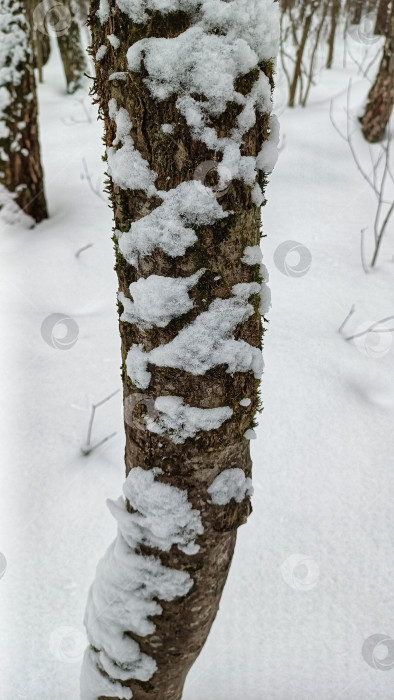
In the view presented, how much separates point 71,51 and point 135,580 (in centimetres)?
785

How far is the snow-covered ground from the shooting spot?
1594 mm

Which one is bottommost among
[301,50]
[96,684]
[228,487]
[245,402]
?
[96,684]

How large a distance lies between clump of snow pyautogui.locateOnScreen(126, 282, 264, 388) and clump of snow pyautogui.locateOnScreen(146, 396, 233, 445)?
7 centimetres

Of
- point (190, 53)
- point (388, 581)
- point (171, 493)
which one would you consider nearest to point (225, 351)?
point (171, 493)

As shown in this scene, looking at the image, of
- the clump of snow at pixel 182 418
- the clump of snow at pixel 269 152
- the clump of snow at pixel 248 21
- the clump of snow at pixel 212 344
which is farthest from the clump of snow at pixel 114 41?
the clump of snow at pixel 182 418

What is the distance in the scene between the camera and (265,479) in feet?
6.91

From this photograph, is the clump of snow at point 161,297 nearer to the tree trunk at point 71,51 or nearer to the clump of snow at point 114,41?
the clump of snow at point 114,41

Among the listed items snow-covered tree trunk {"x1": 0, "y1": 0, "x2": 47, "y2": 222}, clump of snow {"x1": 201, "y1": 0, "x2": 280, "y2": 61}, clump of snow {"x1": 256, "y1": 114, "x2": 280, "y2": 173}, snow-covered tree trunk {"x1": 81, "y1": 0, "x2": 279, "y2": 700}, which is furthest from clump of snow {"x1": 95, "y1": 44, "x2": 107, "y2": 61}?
snow-covered tree trunk {"x1": 0, "y1": 0, "x2": 47, "y2": 222}

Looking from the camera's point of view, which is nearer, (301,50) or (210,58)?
(210,58)

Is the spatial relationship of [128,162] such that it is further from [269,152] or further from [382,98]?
[382,98]

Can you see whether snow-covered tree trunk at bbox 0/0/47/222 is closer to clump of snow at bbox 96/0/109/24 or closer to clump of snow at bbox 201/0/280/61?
clump of snow at bbox 96/0/109/24

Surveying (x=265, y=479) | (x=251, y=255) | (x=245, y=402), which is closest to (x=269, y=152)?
(x=251, y=255)

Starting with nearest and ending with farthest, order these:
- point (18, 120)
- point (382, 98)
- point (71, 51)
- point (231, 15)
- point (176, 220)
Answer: point (231, 15), point (176, 220), point (18, 120), point (382, 98), point (71, 51)

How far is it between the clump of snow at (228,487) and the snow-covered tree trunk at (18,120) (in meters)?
3.31
